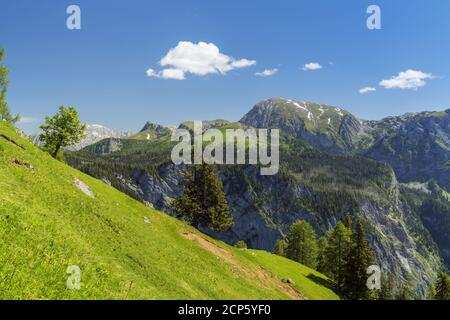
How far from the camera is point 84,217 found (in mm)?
31906

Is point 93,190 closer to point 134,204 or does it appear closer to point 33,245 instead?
point 134,204

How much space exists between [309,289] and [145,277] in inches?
1673

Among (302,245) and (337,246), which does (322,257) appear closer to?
(302,245)

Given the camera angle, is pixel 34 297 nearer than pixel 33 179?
Yes

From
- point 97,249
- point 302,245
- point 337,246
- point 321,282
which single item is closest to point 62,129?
point 97,249

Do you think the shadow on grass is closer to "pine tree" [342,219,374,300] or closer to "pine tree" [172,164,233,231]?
"pine tree" [342,219,374,300]

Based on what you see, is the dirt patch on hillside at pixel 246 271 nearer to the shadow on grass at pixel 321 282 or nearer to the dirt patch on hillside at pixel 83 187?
the dirt patch on hillside at pixel 83 187

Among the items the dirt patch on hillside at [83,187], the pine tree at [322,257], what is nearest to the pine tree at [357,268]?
the pine tree at [322,257]

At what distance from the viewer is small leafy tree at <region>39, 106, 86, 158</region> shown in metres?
68.6

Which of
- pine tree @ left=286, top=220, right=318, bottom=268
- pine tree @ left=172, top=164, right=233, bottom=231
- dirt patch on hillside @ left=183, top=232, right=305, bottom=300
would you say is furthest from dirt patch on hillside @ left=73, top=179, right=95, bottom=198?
pine tree @ left=286, top=220, right=318, bottom=268
